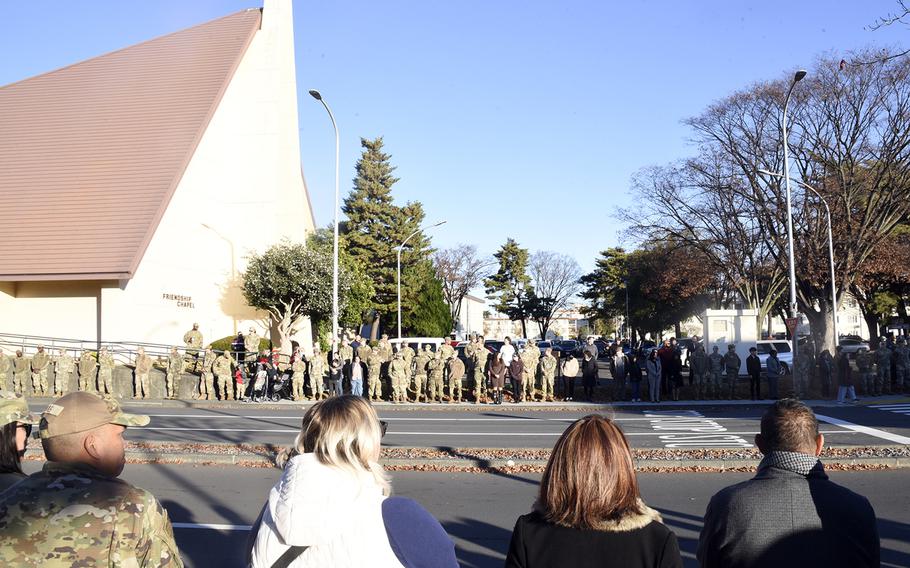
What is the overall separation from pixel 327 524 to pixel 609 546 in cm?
100

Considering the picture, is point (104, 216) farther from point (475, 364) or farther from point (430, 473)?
point (430, 473)

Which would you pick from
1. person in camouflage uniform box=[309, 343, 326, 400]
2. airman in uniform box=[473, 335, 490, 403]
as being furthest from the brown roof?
airman in uniform box=[473, 335, 490, 403]

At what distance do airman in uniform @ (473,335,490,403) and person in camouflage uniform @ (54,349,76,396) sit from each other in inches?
505

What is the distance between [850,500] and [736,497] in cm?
44

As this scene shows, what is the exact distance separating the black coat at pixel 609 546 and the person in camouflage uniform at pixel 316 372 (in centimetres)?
2157

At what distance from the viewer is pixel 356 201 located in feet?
185

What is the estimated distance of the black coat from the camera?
2758 millimetres

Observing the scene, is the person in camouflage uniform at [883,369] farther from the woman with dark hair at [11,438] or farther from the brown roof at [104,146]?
the brown roof at [104,146]

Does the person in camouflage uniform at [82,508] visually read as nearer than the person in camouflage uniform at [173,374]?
Yes

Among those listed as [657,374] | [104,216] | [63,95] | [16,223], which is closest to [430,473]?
[657,374]

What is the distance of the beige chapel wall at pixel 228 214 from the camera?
99.1 feet

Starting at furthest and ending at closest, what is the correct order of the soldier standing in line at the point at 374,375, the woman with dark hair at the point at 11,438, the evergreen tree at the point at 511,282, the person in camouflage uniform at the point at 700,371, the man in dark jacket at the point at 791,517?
1. the evergreen tree at the point at 511,282
2. the soldier standing in line at the point at 374,375
3. the person in camouflage uniform at the point at 700,371
4. the woman with dark hair at the point at 11,438
5. the man in dark jacket at the point at 791,517

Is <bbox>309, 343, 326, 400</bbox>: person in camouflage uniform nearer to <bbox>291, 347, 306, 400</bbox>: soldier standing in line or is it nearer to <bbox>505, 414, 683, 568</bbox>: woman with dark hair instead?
<bbox>291, 347, 306, 400</bbox>: soldier standing in line

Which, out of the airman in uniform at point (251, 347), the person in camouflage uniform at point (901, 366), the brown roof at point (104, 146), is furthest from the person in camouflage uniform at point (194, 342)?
the person in camouflage uniform at point (901, 366)
